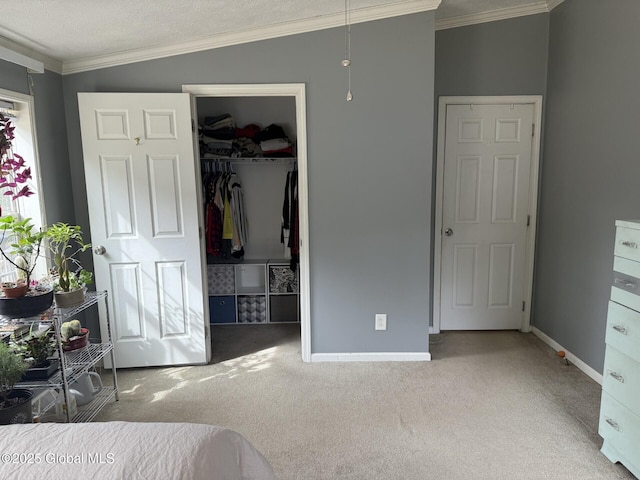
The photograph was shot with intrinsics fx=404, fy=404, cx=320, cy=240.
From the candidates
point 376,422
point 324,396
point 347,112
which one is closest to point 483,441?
point 376,422

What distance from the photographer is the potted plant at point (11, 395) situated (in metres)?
1.81

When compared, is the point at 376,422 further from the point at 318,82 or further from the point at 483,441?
the point at 318,82

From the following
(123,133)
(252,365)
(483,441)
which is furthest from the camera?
(252,365)

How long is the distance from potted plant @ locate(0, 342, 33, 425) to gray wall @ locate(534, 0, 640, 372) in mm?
3352

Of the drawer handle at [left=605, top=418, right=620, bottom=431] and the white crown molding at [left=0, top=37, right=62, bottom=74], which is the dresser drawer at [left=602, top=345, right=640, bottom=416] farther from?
the white crown molding at [left=0, top=37, right=62, bottom=74]

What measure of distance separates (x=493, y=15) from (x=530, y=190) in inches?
57.4

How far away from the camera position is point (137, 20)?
7.65 feet

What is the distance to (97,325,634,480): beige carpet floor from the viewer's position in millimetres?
1985

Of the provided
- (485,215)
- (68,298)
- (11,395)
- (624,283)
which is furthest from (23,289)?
(485,215)

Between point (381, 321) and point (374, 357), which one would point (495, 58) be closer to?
point (381, 321)

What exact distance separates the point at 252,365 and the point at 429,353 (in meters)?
1.38

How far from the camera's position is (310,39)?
284 centimetres

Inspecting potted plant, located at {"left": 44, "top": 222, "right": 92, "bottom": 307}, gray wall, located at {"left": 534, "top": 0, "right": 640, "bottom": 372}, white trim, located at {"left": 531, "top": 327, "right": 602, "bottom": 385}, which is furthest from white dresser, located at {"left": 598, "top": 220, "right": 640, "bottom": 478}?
potted plant, located at {"left": 44, "top": 222, "right": 92, "bottom": 307}

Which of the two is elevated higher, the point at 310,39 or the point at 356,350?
the point at 310,39
